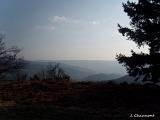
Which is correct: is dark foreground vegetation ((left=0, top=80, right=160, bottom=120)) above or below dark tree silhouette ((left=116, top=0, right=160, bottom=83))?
below

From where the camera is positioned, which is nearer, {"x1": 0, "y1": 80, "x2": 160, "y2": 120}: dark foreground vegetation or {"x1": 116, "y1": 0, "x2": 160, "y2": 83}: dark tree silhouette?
{"x1": 0, "y1": 80, "x2": 160, "y2": 120}: dark foreground vegetation

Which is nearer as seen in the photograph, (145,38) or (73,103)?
(73,103)

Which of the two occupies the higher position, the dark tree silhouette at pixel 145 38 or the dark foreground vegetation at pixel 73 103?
the dark tree silhouette at pixel 145 38

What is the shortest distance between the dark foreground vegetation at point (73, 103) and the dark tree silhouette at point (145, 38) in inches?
41.8

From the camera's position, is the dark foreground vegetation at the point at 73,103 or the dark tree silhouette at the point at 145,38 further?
the dark tree silhouette at the point at 145,38

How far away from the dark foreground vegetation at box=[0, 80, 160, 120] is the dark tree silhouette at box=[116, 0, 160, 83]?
1.06 meters

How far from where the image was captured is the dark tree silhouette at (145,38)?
1060 centimetres

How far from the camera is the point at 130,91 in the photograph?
392 inches

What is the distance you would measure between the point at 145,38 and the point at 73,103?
6.26 meters

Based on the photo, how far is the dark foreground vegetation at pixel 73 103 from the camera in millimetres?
6055

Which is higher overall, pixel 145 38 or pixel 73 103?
pixel 145 38

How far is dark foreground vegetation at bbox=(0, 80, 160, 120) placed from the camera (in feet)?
19.9

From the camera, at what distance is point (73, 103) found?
7.85 metres

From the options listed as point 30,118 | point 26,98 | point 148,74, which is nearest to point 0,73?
point 26,98
